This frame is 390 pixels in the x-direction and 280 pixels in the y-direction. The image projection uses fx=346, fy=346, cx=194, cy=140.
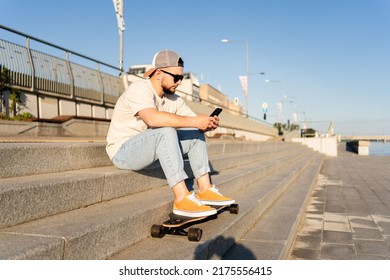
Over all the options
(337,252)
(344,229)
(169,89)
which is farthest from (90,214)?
(344,229)

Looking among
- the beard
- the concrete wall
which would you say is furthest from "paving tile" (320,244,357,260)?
the concrete wall

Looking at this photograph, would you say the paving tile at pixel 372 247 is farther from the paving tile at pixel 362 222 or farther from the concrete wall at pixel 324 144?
the concrete wall at pixel 324 144

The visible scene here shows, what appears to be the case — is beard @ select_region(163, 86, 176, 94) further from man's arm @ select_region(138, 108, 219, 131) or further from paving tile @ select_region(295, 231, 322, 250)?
paving tile @ select_region(295, 231, 322, 250)

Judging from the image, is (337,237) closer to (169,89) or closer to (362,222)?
(362,222)

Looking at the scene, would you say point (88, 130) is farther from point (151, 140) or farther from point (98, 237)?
point (98, 237)

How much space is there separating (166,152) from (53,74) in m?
6.93

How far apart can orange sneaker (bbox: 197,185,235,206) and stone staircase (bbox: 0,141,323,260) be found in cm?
16

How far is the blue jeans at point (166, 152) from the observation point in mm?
2865

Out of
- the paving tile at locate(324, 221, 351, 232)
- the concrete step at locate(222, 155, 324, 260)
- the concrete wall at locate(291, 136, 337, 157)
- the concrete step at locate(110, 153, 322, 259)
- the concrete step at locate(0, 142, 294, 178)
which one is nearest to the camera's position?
the concrete step at locate(110, 153, 322, 259)

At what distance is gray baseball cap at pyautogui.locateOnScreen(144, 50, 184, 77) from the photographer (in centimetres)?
322

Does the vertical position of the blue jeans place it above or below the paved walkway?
above

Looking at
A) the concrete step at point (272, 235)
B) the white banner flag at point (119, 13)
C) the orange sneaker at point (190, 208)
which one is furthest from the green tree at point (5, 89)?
the white banner flag at point (119, 13)

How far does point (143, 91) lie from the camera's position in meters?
3.11
